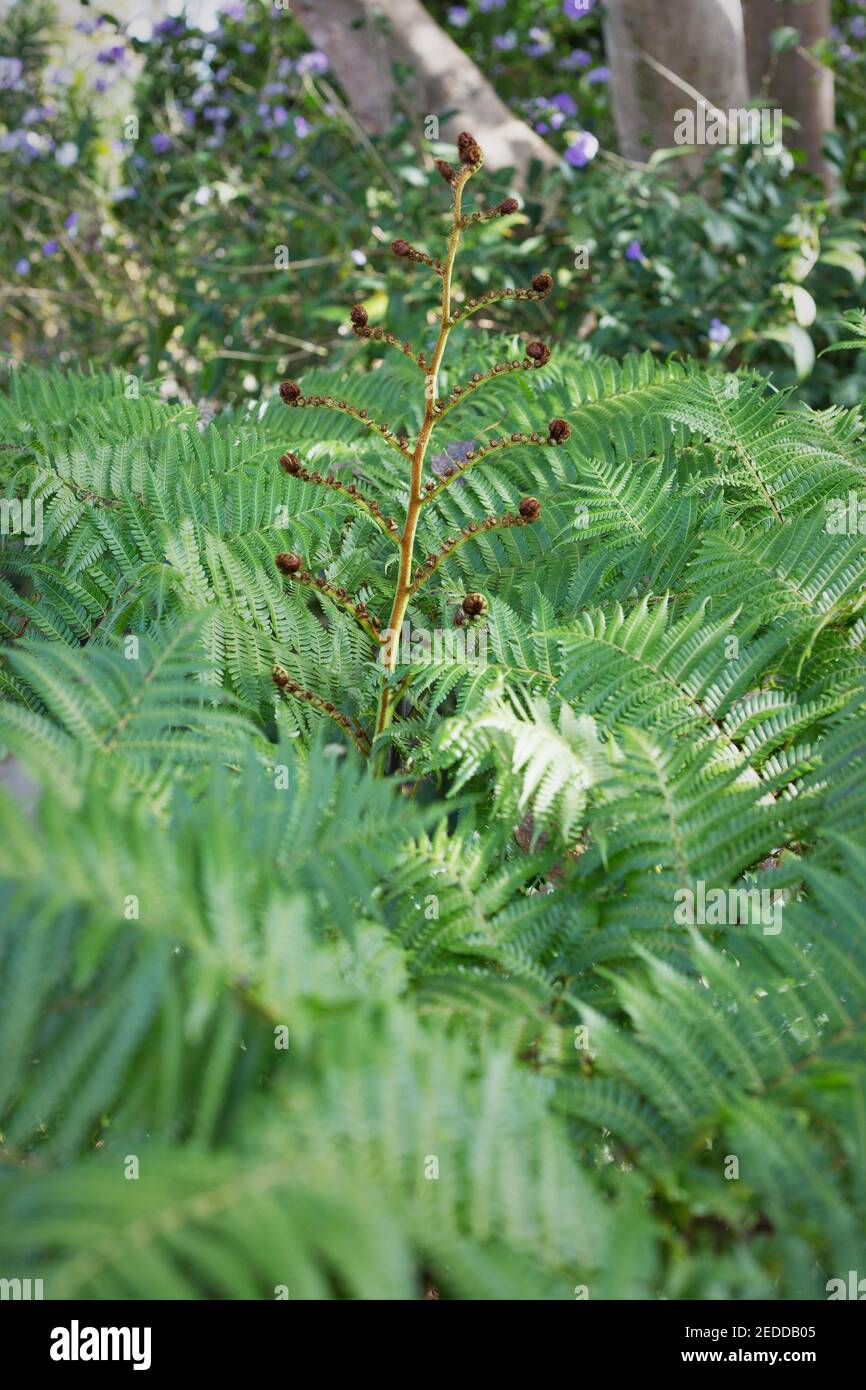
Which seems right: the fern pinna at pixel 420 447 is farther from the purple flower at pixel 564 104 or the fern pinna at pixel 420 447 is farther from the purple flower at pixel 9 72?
the purple flower at pixel 9 72

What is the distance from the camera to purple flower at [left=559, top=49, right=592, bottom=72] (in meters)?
5.17

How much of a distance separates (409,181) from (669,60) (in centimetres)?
90

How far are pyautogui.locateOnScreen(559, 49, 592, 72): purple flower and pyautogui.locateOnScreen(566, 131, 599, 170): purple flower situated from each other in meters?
2.06

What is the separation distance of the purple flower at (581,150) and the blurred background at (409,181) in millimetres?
14

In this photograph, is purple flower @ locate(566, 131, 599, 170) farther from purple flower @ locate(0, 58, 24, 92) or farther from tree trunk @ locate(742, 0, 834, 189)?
purple flower @ locate(0, 58, 24, 92)

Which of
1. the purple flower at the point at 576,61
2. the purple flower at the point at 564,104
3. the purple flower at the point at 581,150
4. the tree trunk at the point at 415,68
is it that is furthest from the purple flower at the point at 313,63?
the purple flower at the point at 581,150

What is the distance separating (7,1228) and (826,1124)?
1.91 ft

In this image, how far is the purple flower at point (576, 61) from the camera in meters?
5.17

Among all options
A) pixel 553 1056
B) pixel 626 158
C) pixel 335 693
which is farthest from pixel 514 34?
pixel 553 1056

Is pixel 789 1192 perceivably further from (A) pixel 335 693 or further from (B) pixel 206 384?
(B) pixel 206 384

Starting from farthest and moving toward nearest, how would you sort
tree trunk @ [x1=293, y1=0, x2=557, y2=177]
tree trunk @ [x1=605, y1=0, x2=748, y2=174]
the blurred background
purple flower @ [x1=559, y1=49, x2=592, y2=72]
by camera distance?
purple flower @ [x1=559, y1=49, x2=592, y2=72] < tree trunk @ [x1=293, y1=0, x2=557, y2=177] < tree trunk @ [x1=605, y1=0, x2=748, y2=174] < the blurred background

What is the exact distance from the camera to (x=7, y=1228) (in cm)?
70

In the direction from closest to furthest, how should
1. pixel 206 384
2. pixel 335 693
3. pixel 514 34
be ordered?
1. pixel 335 693
2. pixel 206 384
3. pixel 514 34

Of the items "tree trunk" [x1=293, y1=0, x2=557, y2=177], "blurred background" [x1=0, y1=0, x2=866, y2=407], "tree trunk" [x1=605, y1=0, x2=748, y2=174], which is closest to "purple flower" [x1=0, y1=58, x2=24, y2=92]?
"blurred background" [x1=0, y1=0, x2=866, y2=407]
